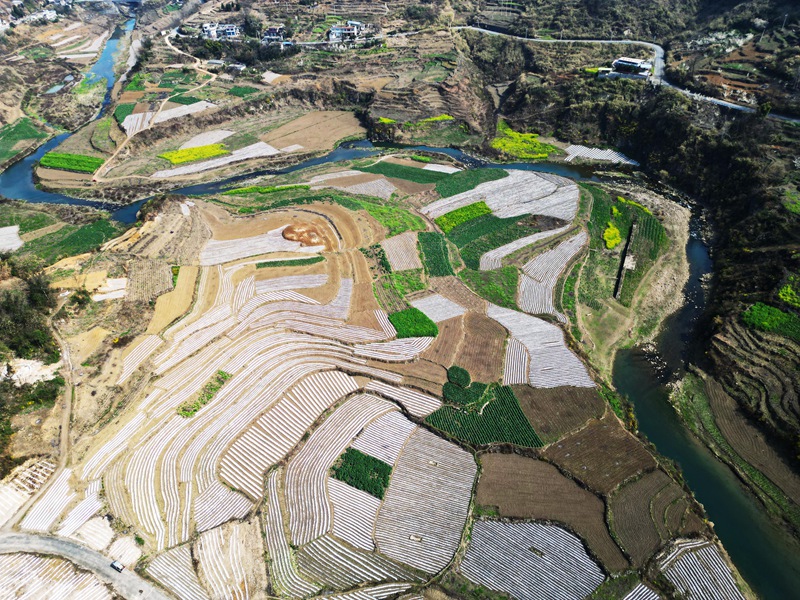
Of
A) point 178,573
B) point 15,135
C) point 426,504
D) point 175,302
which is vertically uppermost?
point 15,135

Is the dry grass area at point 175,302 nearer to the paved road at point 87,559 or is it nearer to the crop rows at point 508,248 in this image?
the paved road at point 87,559

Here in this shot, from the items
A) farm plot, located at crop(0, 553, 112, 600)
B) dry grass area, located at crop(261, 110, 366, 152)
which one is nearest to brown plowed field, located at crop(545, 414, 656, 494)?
farm plot, located at crop(0, 553, 112, 600)

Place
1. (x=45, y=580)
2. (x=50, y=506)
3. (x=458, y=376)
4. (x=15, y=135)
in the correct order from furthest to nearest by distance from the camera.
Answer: (x=15, y=135)
(x=458, y=376)
(x=50, y=506)
(x=45, y=580)

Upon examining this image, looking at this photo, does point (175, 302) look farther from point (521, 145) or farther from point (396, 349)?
point (521, 145)

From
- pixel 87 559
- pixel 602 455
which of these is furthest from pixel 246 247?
pixel 602 455

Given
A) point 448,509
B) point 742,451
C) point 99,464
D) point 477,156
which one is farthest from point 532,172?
point 99,464

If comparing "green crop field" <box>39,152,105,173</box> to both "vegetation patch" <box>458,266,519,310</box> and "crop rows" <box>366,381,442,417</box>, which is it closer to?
"vegetation patch" <box>458,266,519,310</box>

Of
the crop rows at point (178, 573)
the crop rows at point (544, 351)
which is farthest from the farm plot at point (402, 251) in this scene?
the crop rows at point (178, 573)
